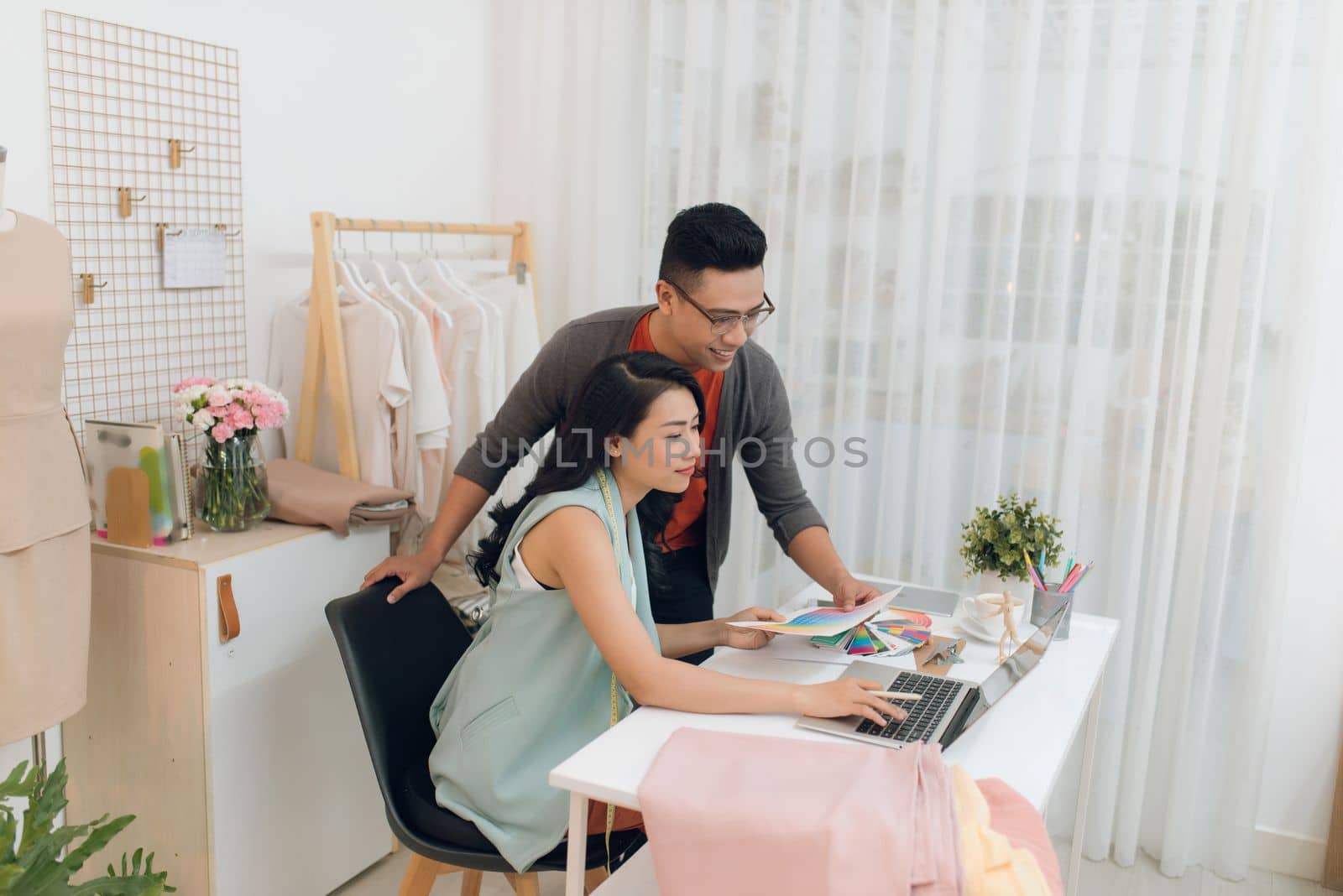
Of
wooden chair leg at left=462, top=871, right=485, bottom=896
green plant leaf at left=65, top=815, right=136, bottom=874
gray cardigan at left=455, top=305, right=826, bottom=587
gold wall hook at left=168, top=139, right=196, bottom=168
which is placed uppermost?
gold wall hook at left=168, top=139, right=196, bottom=168

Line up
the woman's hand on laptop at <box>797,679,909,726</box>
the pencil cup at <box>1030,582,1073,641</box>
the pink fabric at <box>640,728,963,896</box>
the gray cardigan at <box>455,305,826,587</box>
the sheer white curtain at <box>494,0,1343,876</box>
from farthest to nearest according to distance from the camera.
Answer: the sheer white curtain at <box>494,0,1343,876</box>
the gray cardigan at <box>455,305,826,587</box>
the pencil cup at <box>1030,582,1073,641</box>
the woman's hand on laptop at <box>797,679,909,726</box>
the pink fabric at <box>640,728,963,896</box>

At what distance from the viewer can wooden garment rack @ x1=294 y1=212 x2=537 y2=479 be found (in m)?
2.46

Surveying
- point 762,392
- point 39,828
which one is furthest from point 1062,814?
point 39,828

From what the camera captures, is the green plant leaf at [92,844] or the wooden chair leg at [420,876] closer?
the green plant leaf at [92,844]

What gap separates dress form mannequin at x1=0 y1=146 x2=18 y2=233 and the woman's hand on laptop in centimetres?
148

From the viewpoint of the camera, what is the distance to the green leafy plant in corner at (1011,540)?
80.9 inches

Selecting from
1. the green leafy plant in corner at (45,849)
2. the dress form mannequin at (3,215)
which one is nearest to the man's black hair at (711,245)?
the dress form mannequin at (3,215)

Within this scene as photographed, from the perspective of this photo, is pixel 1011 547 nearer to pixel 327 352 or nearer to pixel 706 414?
pixel 706 414

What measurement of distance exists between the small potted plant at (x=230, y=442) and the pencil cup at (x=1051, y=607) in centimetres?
156

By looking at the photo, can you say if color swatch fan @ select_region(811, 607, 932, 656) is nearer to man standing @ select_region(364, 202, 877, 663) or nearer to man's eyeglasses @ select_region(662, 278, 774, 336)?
man standing @ select_region(364, 202, 877, 663)

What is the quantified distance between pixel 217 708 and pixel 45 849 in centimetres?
45

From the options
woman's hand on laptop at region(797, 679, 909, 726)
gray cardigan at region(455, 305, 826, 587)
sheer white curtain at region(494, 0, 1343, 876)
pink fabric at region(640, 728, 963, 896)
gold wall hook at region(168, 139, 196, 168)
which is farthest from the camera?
sheer white curtain at region(494, 0, 1343, 876)

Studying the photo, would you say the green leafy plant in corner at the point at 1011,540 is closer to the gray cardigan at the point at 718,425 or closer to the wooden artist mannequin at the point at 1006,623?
the wooden artist mannequin at the point at 1006,623

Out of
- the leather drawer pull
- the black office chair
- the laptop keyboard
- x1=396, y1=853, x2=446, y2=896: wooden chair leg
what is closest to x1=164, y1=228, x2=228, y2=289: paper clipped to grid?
the leather drawer pull
